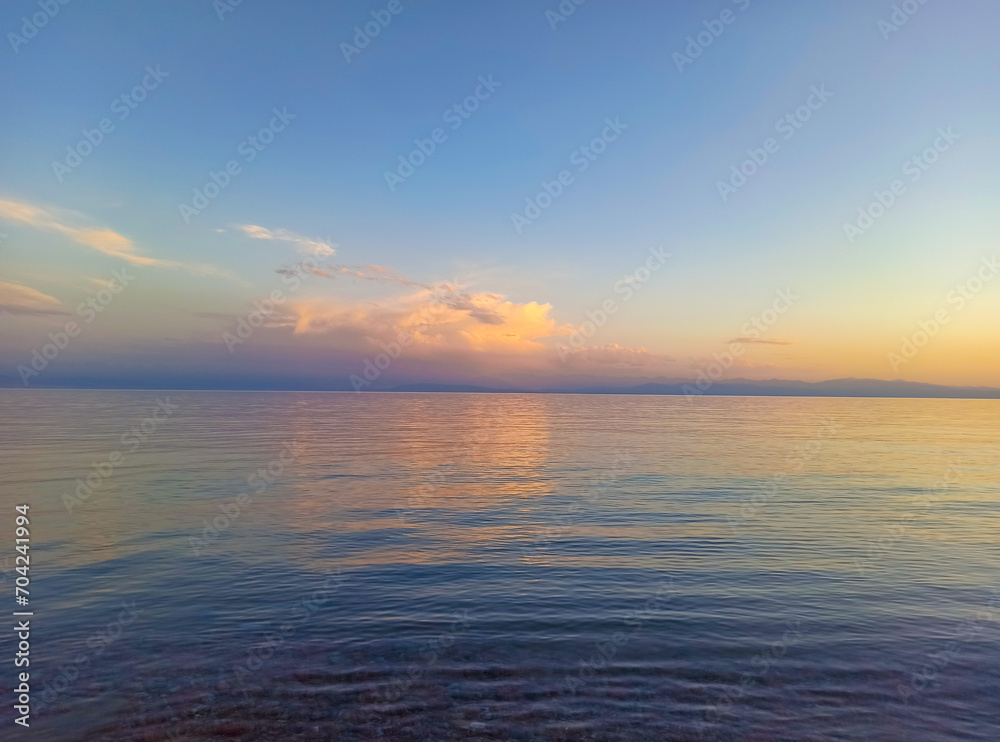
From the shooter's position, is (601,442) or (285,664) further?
(601,442)

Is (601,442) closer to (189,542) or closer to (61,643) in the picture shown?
(189,542)

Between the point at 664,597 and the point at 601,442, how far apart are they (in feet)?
206

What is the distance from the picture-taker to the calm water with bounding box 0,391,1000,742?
514 inches

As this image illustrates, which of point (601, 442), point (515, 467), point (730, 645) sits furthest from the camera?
point (601, 442)

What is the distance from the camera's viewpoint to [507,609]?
19.5 metres

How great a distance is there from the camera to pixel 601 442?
271 ft

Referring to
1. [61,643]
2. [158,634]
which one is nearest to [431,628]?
[158,634]

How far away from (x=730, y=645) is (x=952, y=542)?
2041cm

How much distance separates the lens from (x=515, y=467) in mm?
57312

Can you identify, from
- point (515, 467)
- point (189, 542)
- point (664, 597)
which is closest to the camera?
point (664, 597)

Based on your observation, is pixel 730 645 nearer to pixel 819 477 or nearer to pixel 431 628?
pixel 431 628

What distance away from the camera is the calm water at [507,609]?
13055mm

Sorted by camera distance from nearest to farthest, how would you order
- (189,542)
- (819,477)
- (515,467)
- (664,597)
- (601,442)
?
1. (664,597)
2. (189,542)
3. (819,477)
4. (515,467)
5. (601,442)

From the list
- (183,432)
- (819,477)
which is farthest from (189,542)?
(183,432)
